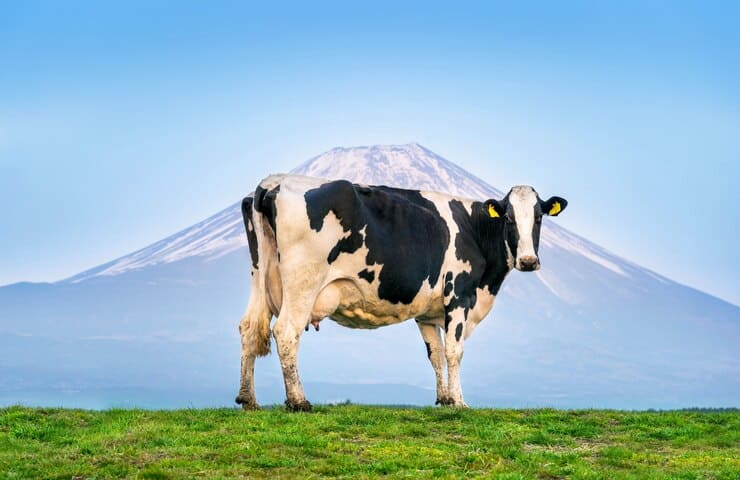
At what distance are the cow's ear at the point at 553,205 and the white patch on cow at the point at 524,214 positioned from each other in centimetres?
34

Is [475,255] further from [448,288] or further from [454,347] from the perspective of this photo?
[454,347]

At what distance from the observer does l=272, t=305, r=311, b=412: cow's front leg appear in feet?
55.0

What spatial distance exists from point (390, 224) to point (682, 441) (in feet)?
17.2

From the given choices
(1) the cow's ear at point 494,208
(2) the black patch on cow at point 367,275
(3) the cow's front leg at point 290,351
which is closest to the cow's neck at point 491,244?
(1) the cow's ear at point 494,208

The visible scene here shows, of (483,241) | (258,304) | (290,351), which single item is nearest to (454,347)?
(483,241)

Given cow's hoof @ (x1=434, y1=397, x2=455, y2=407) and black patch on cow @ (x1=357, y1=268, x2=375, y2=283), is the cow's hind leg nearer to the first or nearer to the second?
black patch on cow @ (x1=357, y1=268, x2=375, y2=283)

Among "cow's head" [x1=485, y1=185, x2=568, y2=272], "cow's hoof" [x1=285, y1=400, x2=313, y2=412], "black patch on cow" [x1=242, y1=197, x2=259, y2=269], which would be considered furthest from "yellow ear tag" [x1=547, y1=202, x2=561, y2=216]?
"cow's hoof" [x1=285, y1=400, x2=313, y2=412]

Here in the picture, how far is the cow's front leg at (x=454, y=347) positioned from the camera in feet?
61.3

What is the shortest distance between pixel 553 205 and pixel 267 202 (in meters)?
5.20

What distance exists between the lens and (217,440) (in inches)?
558

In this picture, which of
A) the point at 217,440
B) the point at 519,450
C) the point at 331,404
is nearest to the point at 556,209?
the point at 331,404

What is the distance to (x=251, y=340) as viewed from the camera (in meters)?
17.4

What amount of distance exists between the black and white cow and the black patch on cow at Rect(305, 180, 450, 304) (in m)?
0.02

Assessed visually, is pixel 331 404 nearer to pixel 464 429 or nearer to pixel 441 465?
pixel 464 429
